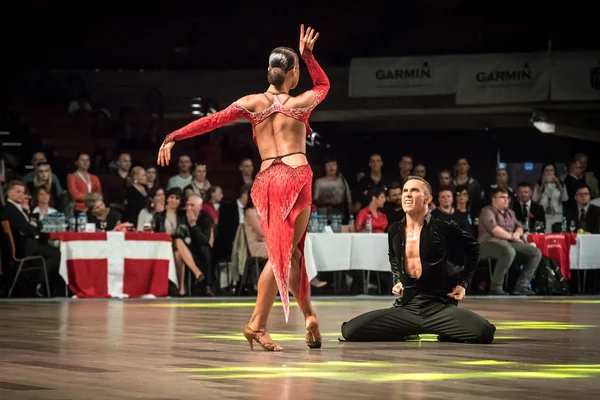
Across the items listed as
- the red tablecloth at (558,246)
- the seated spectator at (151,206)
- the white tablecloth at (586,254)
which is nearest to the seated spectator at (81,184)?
the seated spectator at (151,206)

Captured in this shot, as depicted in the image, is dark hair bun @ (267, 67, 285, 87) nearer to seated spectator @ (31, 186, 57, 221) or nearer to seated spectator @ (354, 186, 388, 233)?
seated spectator @ (31, 186, 57, 221)

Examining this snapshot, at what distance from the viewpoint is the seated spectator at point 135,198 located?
1429 centimetres

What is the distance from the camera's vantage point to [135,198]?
1434 cm

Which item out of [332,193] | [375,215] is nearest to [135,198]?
[332,193]

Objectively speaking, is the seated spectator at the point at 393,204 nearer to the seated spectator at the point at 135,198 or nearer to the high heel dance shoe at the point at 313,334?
the seated spectator at the point at 135,198

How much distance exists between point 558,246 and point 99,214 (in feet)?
18.3

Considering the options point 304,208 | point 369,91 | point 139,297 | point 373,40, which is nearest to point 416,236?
point 304,208

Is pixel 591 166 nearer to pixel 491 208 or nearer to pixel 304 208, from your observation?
pixel 491 208

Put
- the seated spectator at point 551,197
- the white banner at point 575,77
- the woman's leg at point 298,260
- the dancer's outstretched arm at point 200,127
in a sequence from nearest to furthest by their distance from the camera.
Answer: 1. the dancer's outstretched arm at point 200,127
2. the woman's leg at point 298,260
3. the seated spectator at point 551,197
4. the white banner at point 575,77

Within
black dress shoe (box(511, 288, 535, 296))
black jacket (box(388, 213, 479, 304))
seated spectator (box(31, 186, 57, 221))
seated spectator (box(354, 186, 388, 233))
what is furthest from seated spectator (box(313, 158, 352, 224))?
black jacket (box(388, 213, 479, 304))

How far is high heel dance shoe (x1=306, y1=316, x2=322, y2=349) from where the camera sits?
6.43 m

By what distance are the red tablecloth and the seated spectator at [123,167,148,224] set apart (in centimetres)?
486

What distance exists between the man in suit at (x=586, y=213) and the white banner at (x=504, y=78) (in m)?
4.43

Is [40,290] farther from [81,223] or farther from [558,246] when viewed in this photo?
[558,246]
